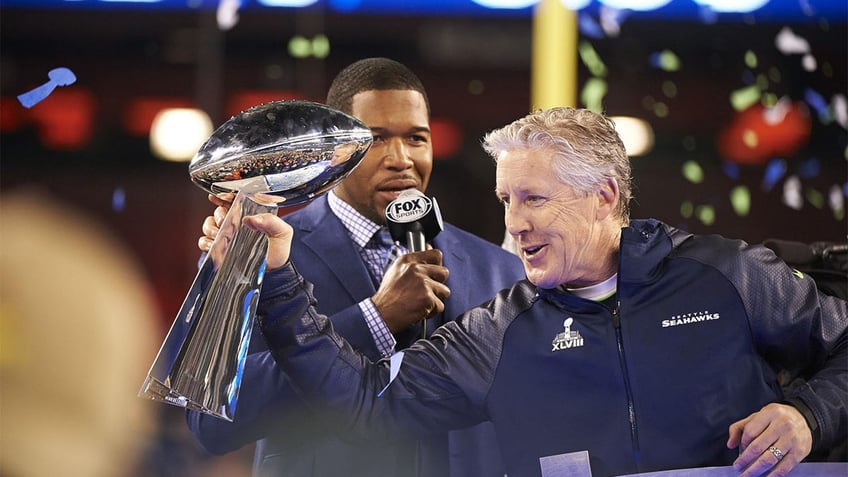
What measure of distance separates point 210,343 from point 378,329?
535 mm

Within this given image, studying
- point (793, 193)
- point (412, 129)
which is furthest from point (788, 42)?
point (412, 129)

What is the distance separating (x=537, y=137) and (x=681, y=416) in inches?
17.1

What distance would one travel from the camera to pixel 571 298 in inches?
61.2

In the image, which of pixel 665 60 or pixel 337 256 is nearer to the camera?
pixel 337 256

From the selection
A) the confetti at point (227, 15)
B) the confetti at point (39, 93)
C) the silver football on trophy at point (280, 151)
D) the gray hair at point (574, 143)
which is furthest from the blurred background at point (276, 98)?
the silver football on trophy at point (280, 151)

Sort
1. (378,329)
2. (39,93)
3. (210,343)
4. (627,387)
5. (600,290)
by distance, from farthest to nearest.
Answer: (39,93), (378,329), (600,290), (627,387), (210,343)

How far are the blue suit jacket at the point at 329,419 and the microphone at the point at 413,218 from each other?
138 mm

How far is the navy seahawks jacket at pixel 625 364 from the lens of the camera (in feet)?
4.78

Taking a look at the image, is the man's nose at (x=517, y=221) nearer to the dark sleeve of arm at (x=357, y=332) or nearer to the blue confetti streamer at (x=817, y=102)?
the dark sleeve of arm at (x=357, y=332)

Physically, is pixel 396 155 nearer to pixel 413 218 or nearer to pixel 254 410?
pixel 413 218

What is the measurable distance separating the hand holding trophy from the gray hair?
1.07 ft

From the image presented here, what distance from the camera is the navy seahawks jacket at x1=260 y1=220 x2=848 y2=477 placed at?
1457 millimetres

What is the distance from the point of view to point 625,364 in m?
1.49

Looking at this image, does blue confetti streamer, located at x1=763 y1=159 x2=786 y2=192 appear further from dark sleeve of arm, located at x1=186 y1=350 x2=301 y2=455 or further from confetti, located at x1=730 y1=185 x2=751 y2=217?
dark sleeve of arm, located at x1=186 y1=350 x2=301 y2=455
